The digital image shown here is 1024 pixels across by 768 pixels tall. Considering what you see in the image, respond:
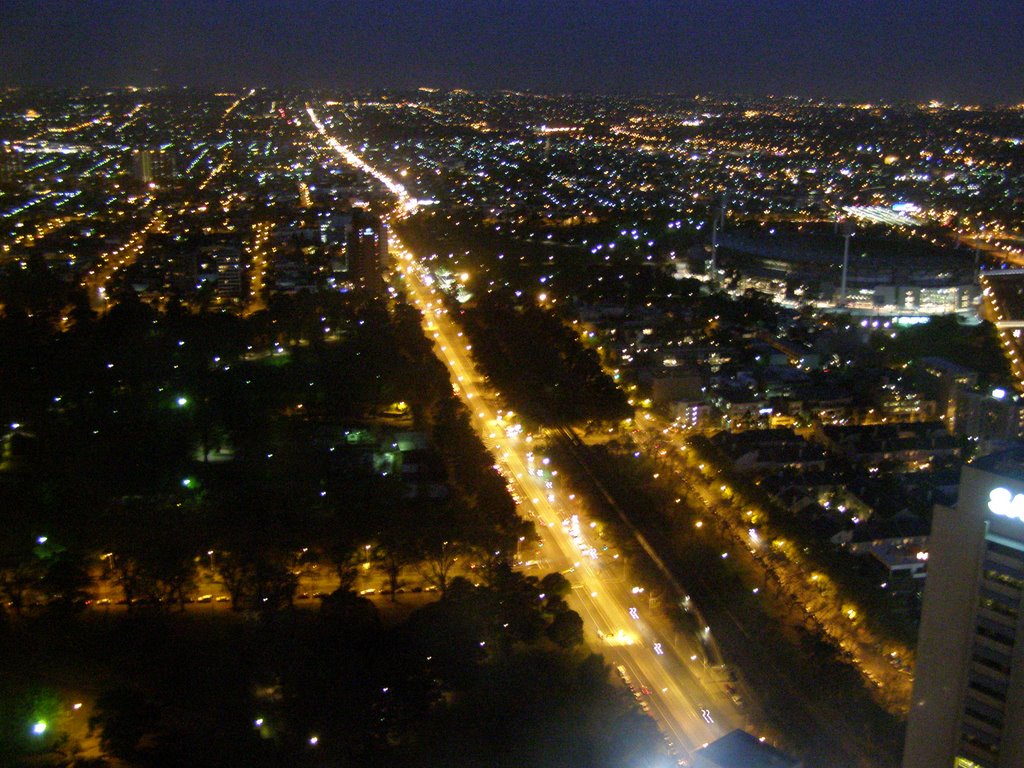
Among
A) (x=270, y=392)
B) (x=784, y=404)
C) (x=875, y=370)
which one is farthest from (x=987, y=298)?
(x=270, y=392)

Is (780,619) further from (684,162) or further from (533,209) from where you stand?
(684,162)

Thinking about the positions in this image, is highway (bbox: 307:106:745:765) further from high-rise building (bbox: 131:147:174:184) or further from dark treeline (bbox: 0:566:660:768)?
high-rise building (bbox: 131:147:174:184)

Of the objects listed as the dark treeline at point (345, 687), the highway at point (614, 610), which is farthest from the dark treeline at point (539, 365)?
the dark treeline at point (345, 687)

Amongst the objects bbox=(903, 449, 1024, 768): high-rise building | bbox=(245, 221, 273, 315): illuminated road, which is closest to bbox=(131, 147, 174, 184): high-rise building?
bbox=(245, 221, 273, 315): illuminated road

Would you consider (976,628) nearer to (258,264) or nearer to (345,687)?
(345,687)

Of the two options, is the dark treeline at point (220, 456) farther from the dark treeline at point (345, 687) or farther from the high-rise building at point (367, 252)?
the high-rise building at point (367, 252)

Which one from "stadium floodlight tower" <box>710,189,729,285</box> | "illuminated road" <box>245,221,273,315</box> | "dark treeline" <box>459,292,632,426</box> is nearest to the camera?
"dark treeline" <box>459,292,632,426</box>

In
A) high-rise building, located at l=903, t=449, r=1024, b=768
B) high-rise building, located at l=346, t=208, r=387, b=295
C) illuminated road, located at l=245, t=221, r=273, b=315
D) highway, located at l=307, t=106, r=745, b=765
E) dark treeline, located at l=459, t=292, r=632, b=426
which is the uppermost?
high-rise building, located at l=903, t=449, r=1024, b=768

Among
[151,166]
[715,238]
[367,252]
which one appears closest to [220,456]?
[367,252]
